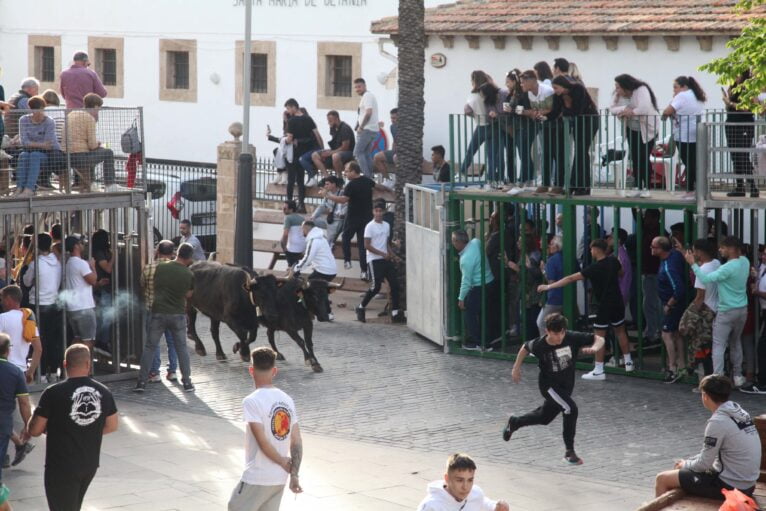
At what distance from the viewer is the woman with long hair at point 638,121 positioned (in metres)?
17.6

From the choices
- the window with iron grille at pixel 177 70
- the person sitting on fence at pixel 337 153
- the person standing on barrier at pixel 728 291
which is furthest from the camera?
the window with iron grille at pixel 177 70

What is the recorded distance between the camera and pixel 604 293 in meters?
17.5

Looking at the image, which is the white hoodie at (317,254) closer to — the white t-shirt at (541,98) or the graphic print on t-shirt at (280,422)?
the white t-shirt at (541,98)

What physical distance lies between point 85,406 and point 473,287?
381 inches

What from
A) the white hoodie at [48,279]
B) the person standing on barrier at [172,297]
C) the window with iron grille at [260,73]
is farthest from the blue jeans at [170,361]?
the window with iron grille at [260,73]

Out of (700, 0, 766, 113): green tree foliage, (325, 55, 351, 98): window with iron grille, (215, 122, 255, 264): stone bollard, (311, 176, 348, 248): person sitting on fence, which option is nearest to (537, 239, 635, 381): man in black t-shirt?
(700, 0, 766, 113): green tree foliage

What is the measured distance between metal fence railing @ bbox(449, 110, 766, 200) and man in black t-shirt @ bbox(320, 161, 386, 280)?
3.13 metres

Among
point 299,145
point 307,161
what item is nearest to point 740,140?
point 307,161

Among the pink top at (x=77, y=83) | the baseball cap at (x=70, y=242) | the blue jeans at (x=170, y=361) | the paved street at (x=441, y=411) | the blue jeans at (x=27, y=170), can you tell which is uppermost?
the pink top at (x=77, y=83)

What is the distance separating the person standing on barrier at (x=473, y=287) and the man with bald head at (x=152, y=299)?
12.6ft

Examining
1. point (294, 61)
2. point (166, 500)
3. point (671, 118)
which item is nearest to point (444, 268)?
point (671, 118)

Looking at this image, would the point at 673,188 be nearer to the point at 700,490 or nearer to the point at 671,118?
the point at 671,118

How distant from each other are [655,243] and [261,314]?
4.94 meters

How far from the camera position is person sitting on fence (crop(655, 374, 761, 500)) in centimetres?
1031
